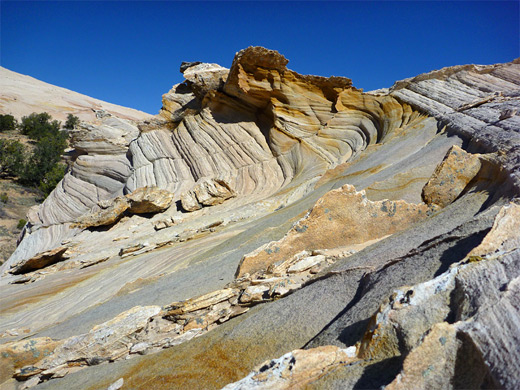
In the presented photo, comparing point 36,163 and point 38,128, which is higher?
point 38,128

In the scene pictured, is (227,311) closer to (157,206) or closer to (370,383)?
(370,383)

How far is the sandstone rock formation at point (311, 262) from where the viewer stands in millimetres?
2322

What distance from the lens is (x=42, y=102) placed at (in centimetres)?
6234

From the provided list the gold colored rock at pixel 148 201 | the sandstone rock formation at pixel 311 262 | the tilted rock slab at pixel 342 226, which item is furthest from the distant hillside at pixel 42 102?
the tilted rock slab at pixel 342 226

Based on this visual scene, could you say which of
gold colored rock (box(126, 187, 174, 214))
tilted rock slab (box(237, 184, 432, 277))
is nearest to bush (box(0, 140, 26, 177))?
gold colored rock (box(126, 187, 174, 214))

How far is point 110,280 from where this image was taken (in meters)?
8.62

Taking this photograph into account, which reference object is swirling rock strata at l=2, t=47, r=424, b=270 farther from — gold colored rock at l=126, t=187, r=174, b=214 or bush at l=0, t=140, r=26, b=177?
bush at l=0, t=140, r=26, b=177

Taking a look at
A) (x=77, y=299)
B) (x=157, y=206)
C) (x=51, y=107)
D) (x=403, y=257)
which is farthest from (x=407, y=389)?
(x=51, y=107)

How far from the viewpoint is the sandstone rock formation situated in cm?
232

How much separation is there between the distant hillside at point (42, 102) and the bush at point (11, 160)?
762 inches

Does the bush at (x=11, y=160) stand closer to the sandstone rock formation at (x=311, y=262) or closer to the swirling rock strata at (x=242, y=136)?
the swirling rock strata at (x=242, y=136)

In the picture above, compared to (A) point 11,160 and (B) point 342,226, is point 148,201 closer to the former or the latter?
(B) point 342,226

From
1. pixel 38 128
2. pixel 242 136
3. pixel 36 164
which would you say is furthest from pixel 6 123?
pixel 242 136

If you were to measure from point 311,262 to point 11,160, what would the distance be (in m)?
37.8
